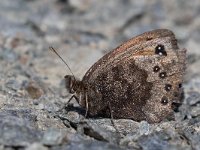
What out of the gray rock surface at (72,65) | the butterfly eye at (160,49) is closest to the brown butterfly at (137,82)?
the butterfly eye at (160,49)

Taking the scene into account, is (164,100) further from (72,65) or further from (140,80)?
(72,65)

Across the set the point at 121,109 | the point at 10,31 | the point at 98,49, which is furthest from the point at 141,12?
the point at 121,109

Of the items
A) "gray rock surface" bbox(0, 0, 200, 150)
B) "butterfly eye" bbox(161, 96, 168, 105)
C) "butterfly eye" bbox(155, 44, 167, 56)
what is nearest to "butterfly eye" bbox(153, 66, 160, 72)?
"butterfly eye" bbox(155, 44, 167, 56)

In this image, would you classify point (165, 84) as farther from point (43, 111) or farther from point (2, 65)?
A: point (2, 65)

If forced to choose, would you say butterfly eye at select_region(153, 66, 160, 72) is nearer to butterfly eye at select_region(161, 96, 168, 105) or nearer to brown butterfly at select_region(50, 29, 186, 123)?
brown butterfly at select_region(50, 29, 186, 123)

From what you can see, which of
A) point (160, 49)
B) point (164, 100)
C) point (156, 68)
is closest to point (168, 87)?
point (164, 100)
